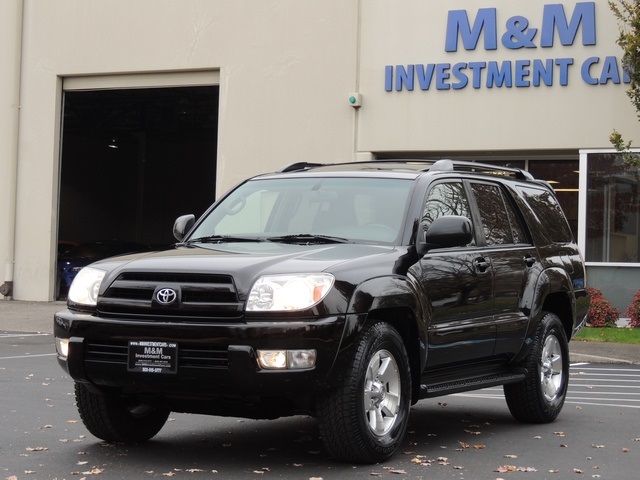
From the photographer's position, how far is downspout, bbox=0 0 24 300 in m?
26.8

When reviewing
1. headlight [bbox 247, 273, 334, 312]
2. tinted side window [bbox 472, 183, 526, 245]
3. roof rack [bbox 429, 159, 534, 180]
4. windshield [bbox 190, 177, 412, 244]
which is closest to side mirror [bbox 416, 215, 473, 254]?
windshield [bbox 190, 177, 412, 244]

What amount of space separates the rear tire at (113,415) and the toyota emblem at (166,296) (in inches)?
34.8

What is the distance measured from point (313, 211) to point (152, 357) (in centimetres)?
191

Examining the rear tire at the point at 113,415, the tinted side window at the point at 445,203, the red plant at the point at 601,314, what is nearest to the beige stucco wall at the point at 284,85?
the red plant at the point at 601,314

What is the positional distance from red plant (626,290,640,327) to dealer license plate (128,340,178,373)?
562 inches

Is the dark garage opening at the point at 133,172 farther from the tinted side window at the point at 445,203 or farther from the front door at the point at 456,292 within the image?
the front door at the point at 456,292

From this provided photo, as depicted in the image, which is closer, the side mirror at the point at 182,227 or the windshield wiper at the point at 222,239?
the windshield wiper at the point at 222,239

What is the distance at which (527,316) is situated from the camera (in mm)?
9352

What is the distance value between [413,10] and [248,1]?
3.63 meters

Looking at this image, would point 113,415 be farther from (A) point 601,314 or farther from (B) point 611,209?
(B) point 611,209

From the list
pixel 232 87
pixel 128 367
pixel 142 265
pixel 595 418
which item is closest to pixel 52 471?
pixel 128 367

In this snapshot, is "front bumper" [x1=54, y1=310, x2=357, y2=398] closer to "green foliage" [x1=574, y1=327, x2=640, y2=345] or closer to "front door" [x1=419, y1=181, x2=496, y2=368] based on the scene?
"front door" [x1=419, y1=181, x2=496, y2=368]

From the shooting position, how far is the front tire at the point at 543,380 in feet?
30.9

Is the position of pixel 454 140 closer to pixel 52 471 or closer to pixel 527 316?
pixel 527 316
